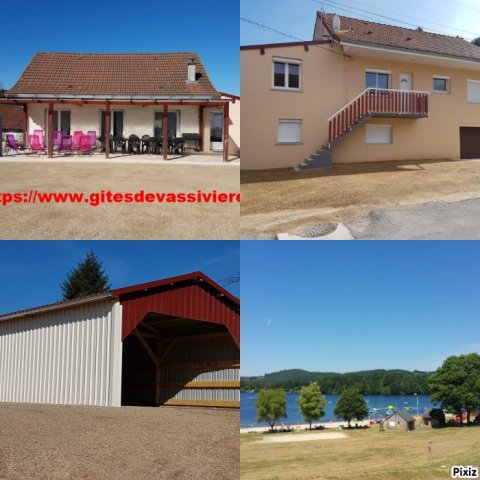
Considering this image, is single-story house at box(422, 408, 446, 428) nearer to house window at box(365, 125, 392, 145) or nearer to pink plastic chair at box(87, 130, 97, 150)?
house window at box(365, 125, 392, 145)

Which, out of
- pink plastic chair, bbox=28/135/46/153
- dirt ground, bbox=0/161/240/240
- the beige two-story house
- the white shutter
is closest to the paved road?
dirt ground, bbox=0/161/240/240

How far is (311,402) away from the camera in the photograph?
18.0 meters

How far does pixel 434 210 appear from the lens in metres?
10.7

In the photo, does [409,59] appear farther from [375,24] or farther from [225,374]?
[225,374]

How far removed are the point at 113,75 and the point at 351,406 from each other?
18.1 m

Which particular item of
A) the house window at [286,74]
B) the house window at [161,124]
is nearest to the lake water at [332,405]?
the house window at [286,74]

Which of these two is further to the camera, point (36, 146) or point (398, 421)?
point (398, 421)

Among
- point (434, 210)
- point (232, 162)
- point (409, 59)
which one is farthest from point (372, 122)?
point (434, 210)

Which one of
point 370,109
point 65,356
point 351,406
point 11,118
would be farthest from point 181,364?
point 11,118

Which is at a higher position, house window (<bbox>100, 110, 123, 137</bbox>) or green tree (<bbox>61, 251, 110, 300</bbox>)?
house window (<bbox>100, 110, 123, 137</bbox>)

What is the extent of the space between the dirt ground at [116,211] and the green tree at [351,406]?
11.7m

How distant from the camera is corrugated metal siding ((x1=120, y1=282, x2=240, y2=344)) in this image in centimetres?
1030

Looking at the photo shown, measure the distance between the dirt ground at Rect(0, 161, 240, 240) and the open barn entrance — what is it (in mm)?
3359

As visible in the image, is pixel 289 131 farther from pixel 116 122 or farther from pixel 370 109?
pixel 116 122
